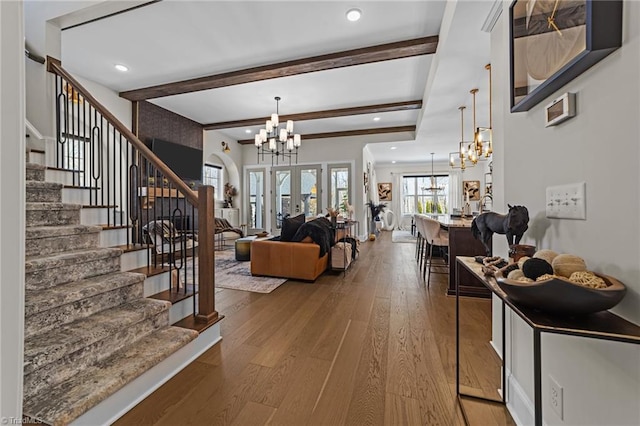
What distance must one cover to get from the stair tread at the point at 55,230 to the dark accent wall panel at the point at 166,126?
13.1 ft

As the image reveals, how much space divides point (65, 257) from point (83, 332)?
0.60 m

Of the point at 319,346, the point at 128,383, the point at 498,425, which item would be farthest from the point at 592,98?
the point at 128,383

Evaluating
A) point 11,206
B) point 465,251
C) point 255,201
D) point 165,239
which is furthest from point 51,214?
point 255,201

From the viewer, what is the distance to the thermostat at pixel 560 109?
964mm

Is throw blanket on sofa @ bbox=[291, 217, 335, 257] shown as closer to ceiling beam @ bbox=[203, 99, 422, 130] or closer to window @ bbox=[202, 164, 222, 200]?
ceiling beam @ bbox=[203, 99, 422, 130]

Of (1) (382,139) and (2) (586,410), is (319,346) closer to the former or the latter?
(2) (586,410)

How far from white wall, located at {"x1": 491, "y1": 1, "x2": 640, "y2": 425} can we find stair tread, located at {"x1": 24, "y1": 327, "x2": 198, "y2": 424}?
2.01 metres

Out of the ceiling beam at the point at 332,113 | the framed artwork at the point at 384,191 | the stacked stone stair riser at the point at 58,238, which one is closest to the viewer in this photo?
the stacked stone stair riser at the point at 58,238

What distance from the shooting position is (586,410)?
93cm

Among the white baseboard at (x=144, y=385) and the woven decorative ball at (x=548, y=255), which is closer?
the woven decorative ball at (x=548, y=255)

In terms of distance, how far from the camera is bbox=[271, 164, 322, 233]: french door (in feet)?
26.7

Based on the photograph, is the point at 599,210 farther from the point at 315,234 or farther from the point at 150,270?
the point at 315,234

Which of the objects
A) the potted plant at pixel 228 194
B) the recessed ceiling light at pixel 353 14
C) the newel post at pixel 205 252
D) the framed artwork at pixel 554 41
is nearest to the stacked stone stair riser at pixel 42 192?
the newel post at pixel 205 252

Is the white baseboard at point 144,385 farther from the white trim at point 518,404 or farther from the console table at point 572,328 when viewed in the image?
the white trim at point 518,404
